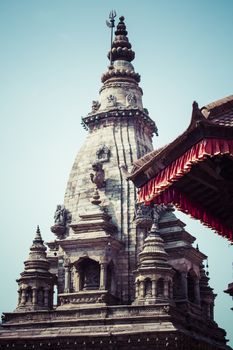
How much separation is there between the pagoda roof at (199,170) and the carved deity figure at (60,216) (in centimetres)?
2757

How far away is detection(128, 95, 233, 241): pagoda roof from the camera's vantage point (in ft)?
20.2

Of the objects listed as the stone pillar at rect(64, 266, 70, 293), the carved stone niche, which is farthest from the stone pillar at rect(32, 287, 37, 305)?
the carved stone niche

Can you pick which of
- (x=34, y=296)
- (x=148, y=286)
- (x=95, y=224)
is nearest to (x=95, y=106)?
(x=95, y=224)

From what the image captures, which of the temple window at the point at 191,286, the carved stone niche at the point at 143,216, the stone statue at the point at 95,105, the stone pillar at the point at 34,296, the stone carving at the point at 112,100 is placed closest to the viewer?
the stone pillar at the point at 34,296

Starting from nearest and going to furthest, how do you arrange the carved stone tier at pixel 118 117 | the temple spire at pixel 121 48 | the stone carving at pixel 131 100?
the carved stone tier at pixel 118 117, the stone carving at pixel 131 100, the temple spire at pixel 121 48

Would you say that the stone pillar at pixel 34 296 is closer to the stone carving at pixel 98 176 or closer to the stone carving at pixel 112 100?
the stone carving at pixel 98 176

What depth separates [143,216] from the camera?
110ft

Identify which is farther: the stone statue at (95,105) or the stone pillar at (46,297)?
the stone statue at (95,105)

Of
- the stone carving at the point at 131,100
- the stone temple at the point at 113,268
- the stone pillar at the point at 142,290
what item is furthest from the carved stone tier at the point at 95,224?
the stone carving at the point at 131,100

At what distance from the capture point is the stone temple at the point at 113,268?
28375 mm

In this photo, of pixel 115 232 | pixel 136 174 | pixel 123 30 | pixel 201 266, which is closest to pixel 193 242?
pixel 201 266

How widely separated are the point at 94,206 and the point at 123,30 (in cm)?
1598

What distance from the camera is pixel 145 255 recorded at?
30969 mm

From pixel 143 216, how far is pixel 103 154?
222 inches
